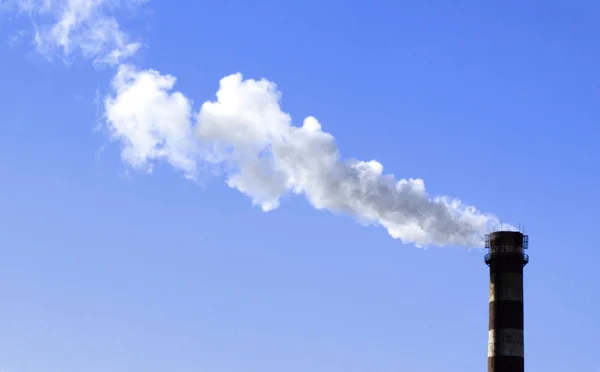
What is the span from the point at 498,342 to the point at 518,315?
225cm

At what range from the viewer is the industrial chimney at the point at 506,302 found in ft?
193

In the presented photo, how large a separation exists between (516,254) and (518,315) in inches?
160

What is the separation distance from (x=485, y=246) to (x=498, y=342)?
698 cm

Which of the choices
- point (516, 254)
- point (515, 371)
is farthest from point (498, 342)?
point (516, 254)

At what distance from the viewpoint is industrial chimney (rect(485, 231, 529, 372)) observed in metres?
58.8

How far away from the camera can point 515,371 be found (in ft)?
193

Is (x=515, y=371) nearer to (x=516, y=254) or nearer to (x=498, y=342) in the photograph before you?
(x=498, y=342)

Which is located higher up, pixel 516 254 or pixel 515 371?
pixel 516 254

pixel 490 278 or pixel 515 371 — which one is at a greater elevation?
pixel 490 278

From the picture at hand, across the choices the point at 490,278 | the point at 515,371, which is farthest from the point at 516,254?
the point at 515,371

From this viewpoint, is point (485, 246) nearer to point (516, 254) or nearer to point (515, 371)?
point (516, 254)

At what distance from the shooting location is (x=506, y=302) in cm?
5956

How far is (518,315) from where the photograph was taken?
59.5 metres

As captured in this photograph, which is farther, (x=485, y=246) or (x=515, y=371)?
(x=485, y=246)
